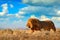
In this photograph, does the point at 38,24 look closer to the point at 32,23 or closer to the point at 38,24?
the point at 38,24

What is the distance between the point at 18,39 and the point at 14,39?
8.1 inches

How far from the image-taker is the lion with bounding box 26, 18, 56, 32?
2162 cm

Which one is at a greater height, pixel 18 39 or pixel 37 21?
pixel 37 21

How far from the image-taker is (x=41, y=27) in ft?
73.8

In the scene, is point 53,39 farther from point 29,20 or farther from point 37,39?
point 29,20

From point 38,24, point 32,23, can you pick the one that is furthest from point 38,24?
point 32,23

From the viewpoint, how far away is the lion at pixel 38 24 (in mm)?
21625

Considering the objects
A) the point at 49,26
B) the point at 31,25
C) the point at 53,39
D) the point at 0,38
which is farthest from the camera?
the point at 49,26

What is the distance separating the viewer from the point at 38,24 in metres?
22.2

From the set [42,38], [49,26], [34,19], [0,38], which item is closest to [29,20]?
[34,19]

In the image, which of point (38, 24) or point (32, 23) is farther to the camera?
point (38, 24)

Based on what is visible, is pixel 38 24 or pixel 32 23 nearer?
pixel 32 23

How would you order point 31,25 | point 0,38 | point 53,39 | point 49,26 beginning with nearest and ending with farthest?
1. point 0,38
2. point 53,39
3. point 31,25
4. point 49,26

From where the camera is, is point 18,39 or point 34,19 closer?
point 18,39
